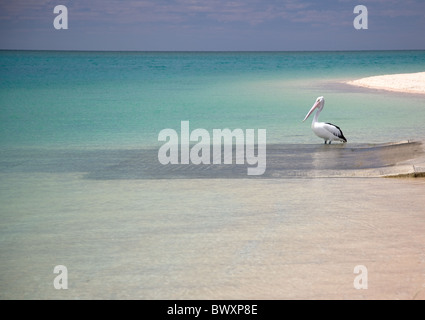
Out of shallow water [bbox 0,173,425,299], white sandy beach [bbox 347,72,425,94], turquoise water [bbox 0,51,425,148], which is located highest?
white sandy beach [bbox 347,72,425,94]

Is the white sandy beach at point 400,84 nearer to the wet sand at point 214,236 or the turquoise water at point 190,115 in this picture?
the turquoise water at point 190,115

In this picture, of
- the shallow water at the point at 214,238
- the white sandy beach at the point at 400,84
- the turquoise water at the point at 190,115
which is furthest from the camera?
the white sandy beach at the point at 400,84

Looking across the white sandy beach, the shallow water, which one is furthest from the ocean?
the white sandy beach

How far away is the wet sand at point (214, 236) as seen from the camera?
4133mm

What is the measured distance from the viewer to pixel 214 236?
17.2 ft

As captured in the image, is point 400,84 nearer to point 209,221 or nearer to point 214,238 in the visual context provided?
point 209,221

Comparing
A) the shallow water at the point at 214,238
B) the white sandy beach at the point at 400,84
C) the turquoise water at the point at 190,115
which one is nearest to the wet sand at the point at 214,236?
the shallow water at the point at 214,238

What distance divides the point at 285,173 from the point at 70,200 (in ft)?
8.81

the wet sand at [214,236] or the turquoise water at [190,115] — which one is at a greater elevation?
the turquoise water at [190,115]

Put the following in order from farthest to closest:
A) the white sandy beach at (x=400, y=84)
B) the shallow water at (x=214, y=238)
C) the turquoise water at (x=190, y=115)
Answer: the white sandy beach at (x=400, y=84) → the turquoise water at (x=190, y=115) → the shallow water at (x=214, y=238)

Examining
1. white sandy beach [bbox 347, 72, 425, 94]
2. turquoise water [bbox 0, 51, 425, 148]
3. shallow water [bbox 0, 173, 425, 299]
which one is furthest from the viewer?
white sandy beach [bbox 347, 72, 425, 94]

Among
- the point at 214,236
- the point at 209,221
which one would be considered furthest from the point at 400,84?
the point at 214,236

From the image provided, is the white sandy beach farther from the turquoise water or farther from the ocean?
the ocean

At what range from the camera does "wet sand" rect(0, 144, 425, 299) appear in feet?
13.6
